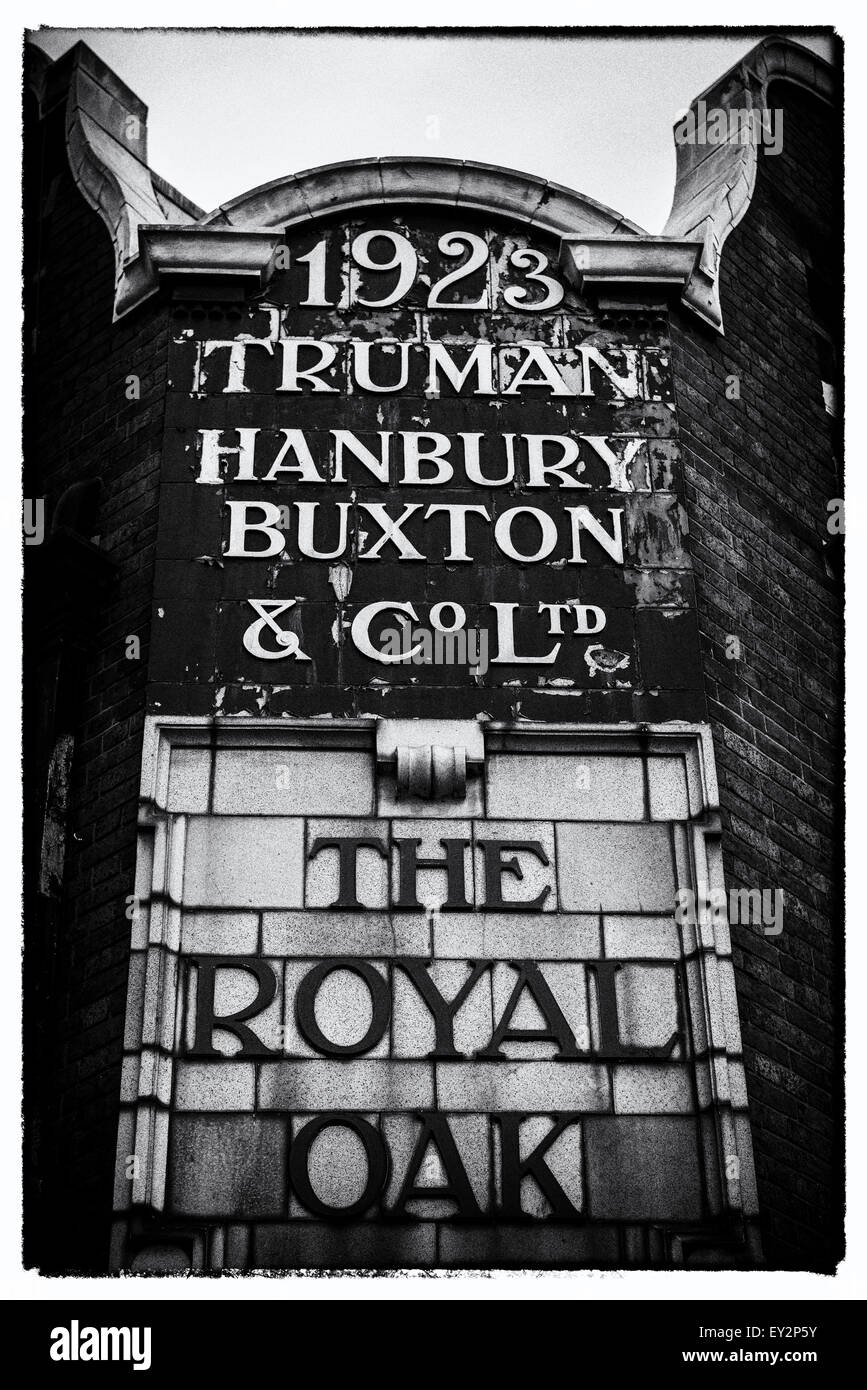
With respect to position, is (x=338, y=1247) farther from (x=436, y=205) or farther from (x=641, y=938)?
(x=436, y=205)

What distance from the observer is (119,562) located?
13.8m

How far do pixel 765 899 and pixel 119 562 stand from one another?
4.42m

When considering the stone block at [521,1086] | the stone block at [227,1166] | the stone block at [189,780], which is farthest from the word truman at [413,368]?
the stone block at [227,1166]

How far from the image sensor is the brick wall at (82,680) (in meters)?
12.1

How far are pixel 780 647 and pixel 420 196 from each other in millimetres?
3836

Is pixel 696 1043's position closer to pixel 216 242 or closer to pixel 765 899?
pixel 765 899

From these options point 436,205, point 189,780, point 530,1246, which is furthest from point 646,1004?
point 436,205

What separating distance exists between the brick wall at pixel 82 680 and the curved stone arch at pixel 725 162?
12.2 ft

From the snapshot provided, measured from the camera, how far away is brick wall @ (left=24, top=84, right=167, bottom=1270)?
12.1 meters

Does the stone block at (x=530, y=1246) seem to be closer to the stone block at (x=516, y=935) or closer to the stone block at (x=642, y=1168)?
the stone block at (x=642, y=1168)

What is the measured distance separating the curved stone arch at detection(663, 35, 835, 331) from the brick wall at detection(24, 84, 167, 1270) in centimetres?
372

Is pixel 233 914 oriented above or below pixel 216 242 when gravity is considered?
below
